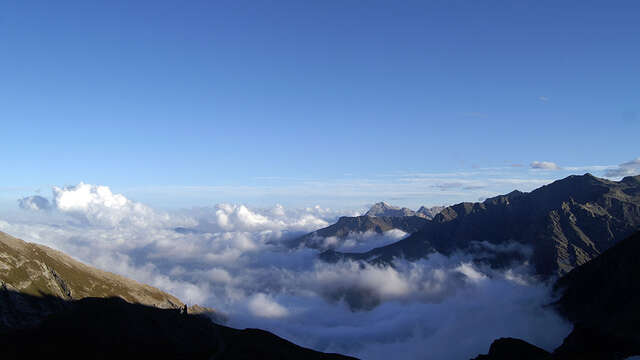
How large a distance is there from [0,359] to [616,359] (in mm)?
308816

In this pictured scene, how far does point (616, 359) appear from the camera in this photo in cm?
19312

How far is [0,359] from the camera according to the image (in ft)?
655
